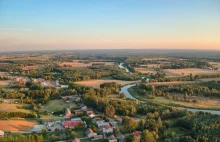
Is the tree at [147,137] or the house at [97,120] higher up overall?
the tree at [147,137]

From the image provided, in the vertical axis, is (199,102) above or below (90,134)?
above

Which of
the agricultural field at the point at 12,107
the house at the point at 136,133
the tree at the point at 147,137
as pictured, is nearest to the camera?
the tree at the point at 147,137

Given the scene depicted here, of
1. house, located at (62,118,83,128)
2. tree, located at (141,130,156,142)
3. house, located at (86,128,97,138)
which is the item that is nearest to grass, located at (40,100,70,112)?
house, located at (62,118,83,128)

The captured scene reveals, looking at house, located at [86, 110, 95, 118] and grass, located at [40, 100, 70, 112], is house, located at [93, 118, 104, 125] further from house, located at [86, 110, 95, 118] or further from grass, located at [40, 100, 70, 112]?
grass, located at [40, 100, 70, 112]

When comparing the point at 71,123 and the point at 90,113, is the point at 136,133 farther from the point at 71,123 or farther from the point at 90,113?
the point at 90,113

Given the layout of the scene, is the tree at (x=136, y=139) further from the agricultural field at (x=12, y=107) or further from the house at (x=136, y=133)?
the agricultural field at (x=12, y=107)

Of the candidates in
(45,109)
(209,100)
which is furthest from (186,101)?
(45,109)

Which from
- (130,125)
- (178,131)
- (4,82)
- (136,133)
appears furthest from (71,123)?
(4,82)

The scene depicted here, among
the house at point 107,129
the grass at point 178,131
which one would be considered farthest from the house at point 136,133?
the grass at point 178,131
